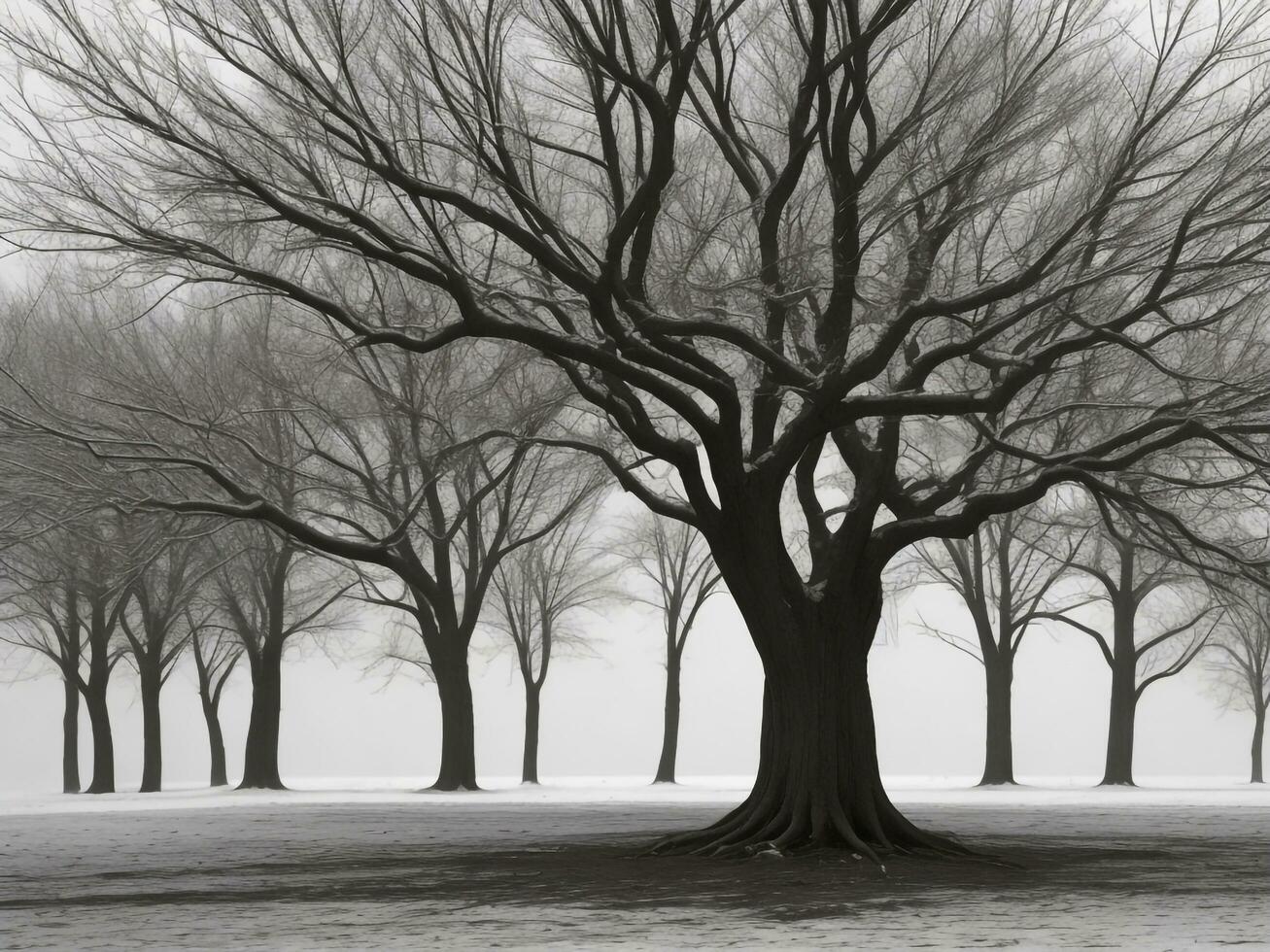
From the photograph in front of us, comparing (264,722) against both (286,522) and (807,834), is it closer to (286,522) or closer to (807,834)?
(286,522)

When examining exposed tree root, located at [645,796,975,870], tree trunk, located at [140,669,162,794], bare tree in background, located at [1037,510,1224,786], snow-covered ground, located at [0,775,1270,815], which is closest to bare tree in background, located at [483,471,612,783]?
snow-covered ground, located at [0,775,1270,815]

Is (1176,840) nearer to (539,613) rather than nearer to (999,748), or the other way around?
(999,748)

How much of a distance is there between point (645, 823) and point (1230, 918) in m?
9.85

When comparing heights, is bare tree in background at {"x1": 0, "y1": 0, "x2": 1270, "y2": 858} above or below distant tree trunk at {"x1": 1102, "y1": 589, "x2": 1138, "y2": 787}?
above

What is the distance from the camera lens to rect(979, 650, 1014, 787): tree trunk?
96.1 ft

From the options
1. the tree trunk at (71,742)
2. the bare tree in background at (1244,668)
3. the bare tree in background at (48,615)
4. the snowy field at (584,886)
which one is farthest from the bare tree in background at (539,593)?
the bare tree in background at (1244,668)

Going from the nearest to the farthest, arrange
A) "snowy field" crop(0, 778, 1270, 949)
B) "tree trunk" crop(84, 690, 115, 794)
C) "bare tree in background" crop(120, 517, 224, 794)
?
"snowy field" crop(0, 778, 1270, 949)
"bare tree in background" crop(120, 517, 224, 794)
"tree trunk" crop(84, 690, 115, 794)

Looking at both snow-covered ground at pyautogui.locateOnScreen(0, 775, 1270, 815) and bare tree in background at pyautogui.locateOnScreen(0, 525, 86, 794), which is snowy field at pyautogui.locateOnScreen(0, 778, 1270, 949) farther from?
bare tree in background at pyautogui.locateOnScreen(0, 525, 86, 794)

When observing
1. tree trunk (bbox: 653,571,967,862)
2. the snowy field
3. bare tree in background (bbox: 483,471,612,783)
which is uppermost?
bare tree in background (bbox: 483,471,612,783)

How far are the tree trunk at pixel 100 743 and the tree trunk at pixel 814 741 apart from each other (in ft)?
63.8

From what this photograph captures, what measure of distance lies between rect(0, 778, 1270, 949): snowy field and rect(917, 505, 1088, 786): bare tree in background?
10.3m

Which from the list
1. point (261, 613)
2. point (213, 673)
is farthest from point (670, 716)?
point (213, 673)

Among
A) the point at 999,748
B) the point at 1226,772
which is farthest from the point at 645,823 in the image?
the point at 1226,772

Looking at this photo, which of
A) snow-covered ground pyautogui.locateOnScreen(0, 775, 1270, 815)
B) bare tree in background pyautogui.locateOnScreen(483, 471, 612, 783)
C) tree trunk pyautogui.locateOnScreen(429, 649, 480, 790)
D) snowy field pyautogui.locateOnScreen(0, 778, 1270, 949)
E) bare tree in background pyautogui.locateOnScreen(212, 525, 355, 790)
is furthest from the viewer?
bare tree in background pyautogui.locateOnScreen(483, 471, 612, 783)
